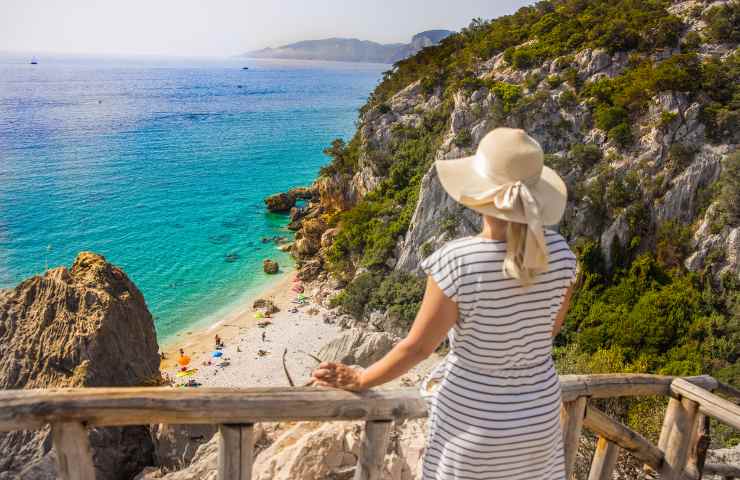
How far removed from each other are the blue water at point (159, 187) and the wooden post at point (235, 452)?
2368cm

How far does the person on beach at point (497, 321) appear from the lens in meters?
1.95

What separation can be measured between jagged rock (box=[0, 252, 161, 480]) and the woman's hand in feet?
26.5

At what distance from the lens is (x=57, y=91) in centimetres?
12519

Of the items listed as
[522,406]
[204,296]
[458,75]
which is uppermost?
[458,75]

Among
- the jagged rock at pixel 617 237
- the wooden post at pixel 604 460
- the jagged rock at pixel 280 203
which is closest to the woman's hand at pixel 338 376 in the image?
the wooden post at pixel 604 460

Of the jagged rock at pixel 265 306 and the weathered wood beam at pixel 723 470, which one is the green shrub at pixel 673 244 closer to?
the jagged rock at pixel 265 306

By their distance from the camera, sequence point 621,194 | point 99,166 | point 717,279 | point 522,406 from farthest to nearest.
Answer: point 99,166
point 621,194
point 717,279
point 522,406

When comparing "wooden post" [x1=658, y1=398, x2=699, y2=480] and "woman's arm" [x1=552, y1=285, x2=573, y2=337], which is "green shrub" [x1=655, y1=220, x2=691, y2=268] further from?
"woman's arm" [x1=552, y1=285, x2=573, y2=337]

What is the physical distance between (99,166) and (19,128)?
2984 centimetres

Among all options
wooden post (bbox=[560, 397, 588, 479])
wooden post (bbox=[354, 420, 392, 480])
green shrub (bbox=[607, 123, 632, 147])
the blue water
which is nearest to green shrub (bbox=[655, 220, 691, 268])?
green shrub (bbox=[607, 123, 632, 147])

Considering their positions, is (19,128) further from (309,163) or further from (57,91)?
(57,91)

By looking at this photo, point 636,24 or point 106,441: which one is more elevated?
point 636,24

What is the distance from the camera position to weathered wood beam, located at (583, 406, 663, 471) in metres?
3.34

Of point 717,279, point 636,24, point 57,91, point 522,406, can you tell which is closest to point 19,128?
point 57,91
